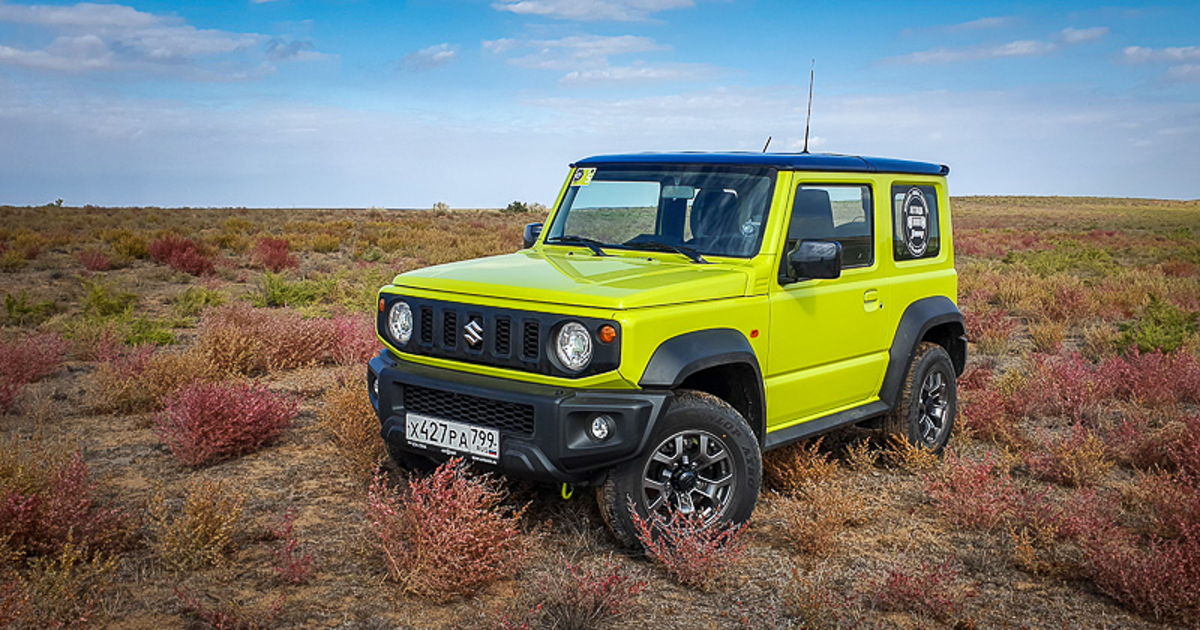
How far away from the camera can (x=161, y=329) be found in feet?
39.0

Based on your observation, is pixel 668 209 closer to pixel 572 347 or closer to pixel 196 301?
pixel 572 347

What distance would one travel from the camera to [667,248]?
516 centimetres

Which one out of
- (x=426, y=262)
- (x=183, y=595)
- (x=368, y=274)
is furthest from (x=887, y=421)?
(x=426, y=262)

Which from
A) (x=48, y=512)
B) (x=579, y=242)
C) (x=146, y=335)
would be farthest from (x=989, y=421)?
(x=146, y=335)

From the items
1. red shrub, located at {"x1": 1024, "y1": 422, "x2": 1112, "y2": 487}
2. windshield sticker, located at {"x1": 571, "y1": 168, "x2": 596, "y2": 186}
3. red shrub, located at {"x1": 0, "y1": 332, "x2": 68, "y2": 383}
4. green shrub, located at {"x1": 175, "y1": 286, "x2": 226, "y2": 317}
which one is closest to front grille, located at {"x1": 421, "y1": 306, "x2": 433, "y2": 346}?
windshield sticker, located at {"x1": 571, "y1": 168, "x2": 596, "y2": 186}

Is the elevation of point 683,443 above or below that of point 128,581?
above

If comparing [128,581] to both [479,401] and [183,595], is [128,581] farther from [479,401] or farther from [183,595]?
[479,401]

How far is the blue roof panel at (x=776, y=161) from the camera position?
Answer: 518cm

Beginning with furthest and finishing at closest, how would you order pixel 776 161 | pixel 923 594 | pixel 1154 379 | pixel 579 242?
pixel 1154 379 < pixel 579 242 < pixel 776 161 < pixel 923 594

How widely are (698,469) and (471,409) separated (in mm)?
1178

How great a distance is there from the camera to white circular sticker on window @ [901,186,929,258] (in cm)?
623

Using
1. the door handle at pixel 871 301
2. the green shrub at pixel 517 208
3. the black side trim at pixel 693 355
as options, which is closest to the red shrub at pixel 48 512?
the black side trim at pixel 693 355

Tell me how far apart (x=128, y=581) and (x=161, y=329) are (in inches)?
329

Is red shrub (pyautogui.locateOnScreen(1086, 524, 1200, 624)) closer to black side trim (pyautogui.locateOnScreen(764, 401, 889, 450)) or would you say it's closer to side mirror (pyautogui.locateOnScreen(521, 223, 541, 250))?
black side trim (pyautogui.locateOnScreen(764, 401, 889, 450))
